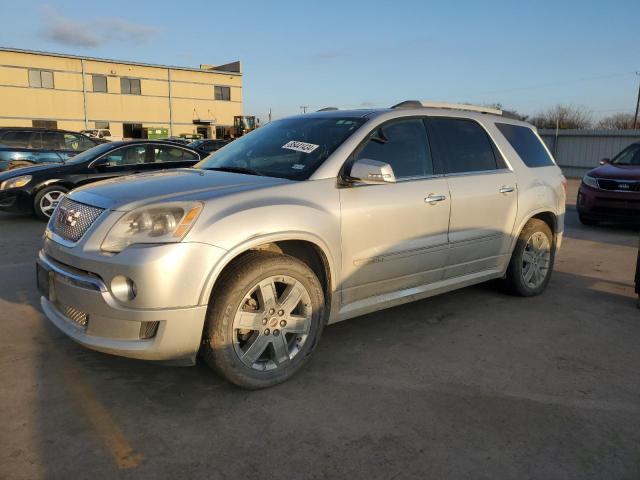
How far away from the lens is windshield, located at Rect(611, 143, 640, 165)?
1002 cm

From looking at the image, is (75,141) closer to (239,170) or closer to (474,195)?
(239,170)

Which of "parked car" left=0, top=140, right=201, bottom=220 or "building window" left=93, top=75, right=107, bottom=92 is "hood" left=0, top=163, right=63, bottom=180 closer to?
"parked car" left=0, top=140, right=201, bottom=220

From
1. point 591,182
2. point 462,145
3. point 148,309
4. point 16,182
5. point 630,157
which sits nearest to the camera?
point 148,309

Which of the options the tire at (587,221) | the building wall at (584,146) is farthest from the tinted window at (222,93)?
the tire at (587,221)

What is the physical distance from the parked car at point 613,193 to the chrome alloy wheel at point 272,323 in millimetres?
7997

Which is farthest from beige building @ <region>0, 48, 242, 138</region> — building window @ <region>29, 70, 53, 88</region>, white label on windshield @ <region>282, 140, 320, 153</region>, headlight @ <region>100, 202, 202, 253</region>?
headlight @ <region>100, 202, 202, 253</region>

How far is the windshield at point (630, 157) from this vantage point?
32.9ft

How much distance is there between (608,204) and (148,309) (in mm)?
9017

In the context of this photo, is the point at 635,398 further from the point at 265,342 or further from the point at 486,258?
the point at 265,342

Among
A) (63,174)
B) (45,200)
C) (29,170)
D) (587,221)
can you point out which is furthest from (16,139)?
(587,221)

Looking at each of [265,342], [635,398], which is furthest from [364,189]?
[635,398]

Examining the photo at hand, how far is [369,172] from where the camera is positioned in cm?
339

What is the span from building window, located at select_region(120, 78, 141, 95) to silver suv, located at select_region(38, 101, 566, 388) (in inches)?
1816

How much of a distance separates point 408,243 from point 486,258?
110 cm
